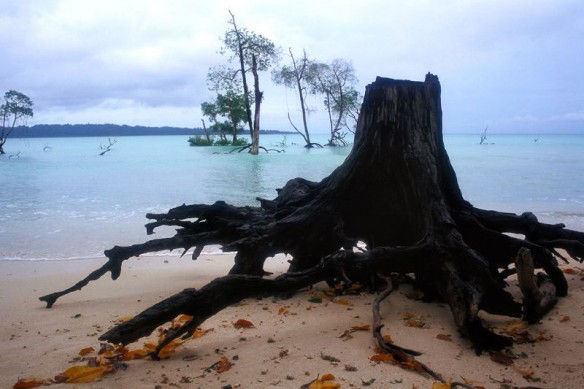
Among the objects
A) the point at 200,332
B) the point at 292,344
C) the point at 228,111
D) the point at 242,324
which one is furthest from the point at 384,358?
A: the point at 228,111

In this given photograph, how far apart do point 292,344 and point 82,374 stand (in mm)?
1162

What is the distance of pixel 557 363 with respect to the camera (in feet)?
8.39

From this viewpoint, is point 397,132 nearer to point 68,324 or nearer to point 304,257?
point 304,257

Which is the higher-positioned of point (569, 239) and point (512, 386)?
point (569, 239)

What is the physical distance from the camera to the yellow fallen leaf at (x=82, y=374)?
7.90ft

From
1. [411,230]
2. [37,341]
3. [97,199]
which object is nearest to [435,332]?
[411,230]

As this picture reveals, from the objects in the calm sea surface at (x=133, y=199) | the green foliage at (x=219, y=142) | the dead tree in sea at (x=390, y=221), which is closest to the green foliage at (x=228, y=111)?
the green foliage at (x=219, y=142)

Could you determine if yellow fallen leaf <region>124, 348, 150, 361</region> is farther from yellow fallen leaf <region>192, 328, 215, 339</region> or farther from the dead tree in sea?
the dead tree in sea

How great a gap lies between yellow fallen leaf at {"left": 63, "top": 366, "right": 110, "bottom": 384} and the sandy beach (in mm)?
37

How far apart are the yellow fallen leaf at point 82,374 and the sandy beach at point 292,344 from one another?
4 cm

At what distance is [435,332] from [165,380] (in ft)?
5.55

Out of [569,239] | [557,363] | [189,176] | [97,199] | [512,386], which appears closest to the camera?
[512,386]

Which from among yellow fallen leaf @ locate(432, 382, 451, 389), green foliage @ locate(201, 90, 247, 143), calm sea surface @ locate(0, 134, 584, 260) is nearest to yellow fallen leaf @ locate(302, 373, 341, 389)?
yellow fallen leaf @ locate(432, 382, 451, 389)

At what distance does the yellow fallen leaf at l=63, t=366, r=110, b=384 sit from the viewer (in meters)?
2.41
